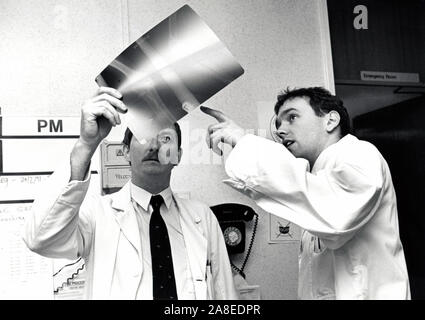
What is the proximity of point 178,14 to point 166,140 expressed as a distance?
0.38 metres

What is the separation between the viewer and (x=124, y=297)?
0.92 meters

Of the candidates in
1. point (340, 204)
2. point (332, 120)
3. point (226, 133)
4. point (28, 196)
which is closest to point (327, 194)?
point (340, 204)

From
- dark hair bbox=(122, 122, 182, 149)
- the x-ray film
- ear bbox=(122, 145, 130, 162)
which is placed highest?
the x-ray film

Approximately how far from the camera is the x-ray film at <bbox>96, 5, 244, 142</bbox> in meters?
0.83

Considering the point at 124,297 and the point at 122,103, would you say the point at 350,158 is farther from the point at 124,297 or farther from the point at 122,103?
the point at 124,297

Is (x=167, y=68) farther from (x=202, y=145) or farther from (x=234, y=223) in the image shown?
(x=234, y=223)

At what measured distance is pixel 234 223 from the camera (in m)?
1.29

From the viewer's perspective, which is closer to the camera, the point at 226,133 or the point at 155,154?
the point at 226,133

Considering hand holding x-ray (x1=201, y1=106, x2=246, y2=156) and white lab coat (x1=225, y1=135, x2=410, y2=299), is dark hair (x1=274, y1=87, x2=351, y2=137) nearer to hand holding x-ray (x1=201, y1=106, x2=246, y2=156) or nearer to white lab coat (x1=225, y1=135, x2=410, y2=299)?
white lab coat (x1=225, y1=135, x2=410, y2=299)

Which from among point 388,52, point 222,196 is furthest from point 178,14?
point 388,52

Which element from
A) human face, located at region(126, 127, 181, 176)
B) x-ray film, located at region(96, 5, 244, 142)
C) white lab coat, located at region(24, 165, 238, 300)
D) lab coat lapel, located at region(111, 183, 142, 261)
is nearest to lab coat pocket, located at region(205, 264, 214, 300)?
white lab coat, located at region(24, 165, 238, 300)

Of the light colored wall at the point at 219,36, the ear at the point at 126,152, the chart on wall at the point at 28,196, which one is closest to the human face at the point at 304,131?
the light colored wall at the point at 219,36

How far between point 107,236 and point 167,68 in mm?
412

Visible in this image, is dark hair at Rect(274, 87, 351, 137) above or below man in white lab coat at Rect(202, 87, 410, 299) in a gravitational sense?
above
